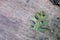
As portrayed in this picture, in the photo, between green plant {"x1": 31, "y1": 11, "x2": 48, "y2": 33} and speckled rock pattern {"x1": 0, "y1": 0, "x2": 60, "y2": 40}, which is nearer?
speckled rock pattern {"x1": 0, "y1": 0, "x2": 60, "y2": 40}

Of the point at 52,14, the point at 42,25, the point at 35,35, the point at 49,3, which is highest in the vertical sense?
the point at 49,3

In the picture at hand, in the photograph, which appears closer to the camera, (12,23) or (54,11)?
(12,23)

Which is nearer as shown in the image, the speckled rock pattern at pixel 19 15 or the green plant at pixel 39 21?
the speckled rock pattern at pixel 19 15

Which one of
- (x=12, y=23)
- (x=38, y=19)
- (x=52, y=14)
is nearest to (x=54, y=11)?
(x=52, y=14)

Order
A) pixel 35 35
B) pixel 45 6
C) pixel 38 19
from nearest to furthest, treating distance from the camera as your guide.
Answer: pixel 35 35 < pixel 38 19 < pixel 45 6

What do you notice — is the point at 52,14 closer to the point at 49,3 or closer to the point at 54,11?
the point at 54,11

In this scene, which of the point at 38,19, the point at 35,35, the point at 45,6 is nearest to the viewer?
the point at 35,35

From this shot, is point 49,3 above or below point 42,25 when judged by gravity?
above
